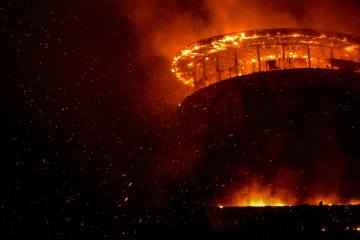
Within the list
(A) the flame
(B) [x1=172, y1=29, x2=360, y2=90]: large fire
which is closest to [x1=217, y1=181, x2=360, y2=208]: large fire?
(A) the flame

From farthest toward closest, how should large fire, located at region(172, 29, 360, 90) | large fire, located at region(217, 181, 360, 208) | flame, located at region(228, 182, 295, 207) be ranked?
large fire, located at region(172, 29, 360, 90), flame, located at region(228, 182, 295, 207), large fire, located at region(217, 181, 360, 208)

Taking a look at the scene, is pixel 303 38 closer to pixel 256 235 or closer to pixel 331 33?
pixel 331 33

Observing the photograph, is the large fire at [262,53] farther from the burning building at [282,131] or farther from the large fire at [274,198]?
the large fire at [274,198]

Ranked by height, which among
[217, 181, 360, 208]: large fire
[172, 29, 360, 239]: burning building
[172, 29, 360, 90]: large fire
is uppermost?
[172, 29, 360, 90]: large fire

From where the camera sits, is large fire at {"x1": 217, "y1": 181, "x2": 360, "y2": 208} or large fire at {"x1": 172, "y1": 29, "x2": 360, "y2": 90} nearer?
large fire at {"x1": 217, "y1": 181, "x2": 360, "y2": 208}

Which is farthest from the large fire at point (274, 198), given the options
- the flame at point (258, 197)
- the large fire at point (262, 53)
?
the large fire at point (262, 53)

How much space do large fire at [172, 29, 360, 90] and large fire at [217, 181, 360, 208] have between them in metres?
4.09

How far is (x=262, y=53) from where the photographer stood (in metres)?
15.8

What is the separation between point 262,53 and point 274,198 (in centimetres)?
521

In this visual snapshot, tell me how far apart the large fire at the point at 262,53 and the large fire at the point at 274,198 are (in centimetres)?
409

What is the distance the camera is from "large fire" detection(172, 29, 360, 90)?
14086 millimetres

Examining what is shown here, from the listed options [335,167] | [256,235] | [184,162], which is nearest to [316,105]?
[335,167]

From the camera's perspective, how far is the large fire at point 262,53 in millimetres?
14086

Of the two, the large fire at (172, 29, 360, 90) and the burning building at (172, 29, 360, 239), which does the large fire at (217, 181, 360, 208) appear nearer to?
the burning building at (172, 29, 360, 239)
